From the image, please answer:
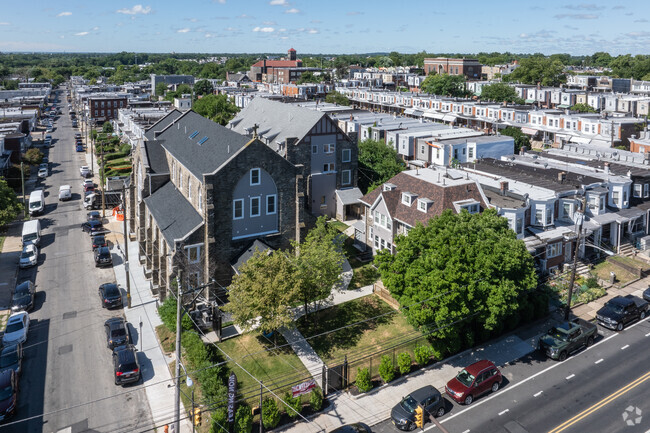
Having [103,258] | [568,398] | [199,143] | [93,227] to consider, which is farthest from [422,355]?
[93,227]

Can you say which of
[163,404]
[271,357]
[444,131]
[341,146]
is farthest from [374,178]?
[163,404]

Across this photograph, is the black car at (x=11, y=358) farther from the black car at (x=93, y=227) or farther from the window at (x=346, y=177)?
the window at (x=346, y=177)

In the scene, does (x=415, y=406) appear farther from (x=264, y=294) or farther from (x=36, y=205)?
(x=36, y=205)

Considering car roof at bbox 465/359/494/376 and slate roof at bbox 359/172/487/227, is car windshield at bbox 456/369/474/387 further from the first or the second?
slate roof at bbox 359/172/487/227

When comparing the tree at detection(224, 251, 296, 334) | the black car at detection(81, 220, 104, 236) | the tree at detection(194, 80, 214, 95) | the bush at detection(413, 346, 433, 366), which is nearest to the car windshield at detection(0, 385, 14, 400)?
the tree at detection(224, 251, 296, 334)

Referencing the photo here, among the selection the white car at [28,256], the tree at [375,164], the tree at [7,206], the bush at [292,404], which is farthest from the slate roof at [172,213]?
the tree at [375,164]

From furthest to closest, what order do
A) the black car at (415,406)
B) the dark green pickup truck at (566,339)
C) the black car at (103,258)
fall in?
the black car at (103,258) < the dark green pickup truck at (566,339) < the black car at (415,406)
